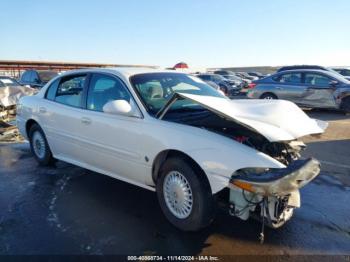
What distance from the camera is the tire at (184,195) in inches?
132

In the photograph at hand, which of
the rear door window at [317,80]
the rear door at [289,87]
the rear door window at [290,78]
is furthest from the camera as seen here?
the rear door window at [290,78]

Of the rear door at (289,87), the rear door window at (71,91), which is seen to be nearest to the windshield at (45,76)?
the rear door at (289,87)

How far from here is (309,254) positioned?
3.21 meters

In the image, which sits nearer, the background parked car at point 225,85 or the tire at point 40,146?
the tire at point 40,146

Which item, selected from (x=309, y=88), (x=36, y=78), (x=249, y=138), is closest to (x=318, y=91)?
(x=309, y=88)

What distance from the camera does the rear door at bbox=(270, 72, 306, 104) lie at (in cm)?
1232

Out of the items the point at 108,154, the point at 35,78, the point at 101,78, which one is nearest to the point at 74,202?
the point at 108,154

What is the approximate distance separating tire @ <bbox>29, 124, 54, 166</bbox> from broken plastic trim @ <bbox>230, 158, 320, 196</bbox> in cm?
370

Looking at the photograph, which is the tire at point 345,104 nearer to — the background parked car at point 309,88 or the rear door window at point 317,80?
the background parked car at point 309,88

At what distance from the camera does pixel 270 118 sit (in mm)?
3561

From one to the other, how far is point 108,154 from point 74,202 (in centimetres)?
74

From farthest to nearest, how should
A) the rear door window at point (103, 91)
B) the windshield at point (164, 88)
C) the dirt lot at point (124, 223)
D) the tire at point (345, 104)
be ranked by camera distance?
the tire at point (345, 104), the rear door window at point (103, 91), the windshield at point (164, 88), the dirt lot at point (124, 223)

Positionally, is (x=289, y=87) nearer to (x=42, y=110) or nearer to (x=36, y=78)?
(x=42, y=110)

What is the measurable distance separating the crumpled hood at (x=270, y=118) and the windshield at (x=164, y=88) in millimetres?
549
